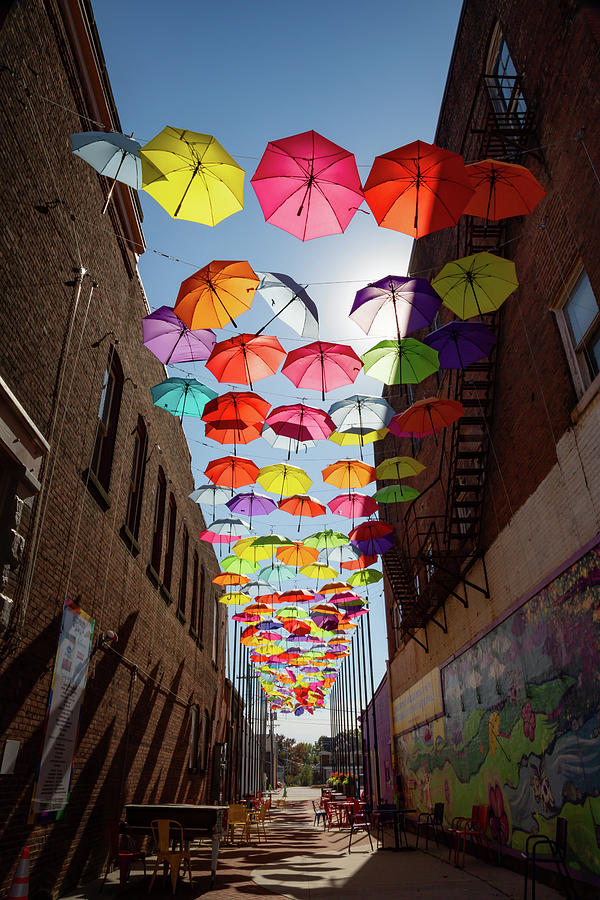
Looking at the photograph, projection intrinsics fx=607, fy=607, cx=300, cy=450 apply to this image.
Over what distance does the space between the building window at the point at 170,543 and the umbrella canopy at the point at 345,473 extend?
5.19 m

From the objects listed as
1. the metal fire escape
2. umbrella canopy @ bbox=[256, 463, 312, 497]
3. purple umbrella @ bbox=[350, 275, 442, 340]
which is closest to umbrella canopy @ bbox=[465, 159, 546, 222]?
the metal fire escape

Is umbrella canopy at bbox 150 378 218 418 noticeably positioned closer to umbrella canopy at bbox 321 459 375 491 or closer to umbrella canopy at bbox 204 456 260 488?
umbrella canopy at bbox 204 456 260 488

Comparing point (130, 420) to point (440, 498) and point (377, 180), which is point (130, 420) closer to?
point (377, 180)

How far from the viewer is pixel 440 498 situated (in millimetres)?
16172

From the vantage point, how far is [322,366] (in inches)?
421

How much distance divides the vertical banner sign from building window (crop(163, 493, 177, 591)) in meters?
7.23

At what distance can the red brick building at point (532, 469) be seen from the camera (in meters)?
7.80

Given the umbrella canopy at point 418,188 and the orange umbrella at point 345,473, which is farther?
the orange umbrella at point 345,473

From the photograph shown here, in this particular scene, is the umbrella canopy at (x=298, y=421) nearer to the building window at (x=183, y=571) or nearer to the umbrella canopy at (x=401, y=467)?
the umbrella canopy at (x=401, y=467)

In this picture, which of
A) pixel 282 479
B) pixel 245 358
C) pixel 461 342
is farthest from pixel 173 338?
pixel 461 342

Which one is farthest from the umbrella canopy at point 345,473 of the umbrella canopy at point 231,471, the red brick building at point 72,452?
the red brick building at point 72,452

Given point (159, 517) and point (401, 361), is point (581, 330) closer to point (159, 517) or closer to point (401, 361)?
point (401, 361)

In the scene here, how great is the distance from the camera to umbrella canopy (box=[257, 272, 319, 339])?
30.7 feet

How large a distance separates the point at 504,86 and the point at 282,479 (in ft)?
29.1
